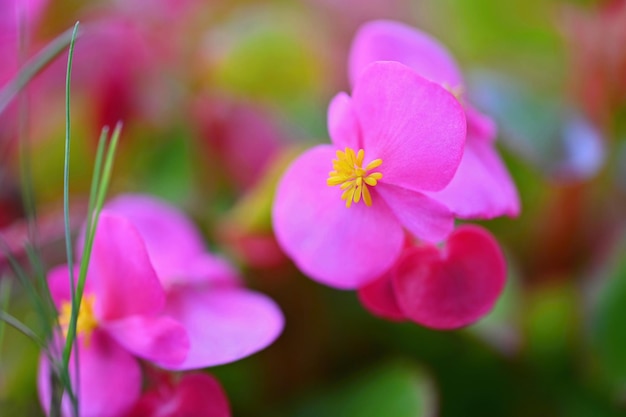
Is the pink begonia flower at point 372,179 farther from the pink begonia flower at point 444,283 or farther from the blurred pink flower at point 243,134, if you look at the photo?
the blurred pink flower at point 243,134

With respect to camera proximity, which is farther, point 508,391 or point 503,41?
point 503,41

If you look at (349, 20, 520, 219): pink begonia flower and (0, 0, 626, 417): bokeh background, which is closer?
(349, 20, 520, 219): pink begonia flower

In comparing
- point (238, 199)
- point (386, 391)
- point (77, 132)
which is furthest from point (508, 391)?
point (77, 132)

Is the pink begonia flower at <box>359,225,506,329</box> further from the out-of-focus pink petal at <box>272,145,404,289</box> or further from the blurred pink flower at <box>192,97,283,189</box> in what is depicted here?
the blurred pink flower at <box>192,97,283,189</box>

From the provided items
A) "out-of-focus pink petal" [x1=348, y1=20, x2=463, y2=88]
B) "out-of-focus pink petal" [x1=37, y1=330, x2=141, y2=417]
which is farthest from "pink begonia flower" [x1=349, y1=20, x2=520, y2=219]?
"out-of-focus pink petal" [x1=37, y1=330, x2=141, y2=417]

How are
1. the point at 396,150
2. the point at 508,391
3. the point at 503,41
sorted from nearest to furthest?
the point at 396,150 < the point at 508,391 < the point at 503,41

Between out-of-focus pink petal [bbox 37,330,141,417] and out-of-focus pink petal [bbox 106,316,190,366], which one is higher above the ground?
out-of-focus pink petal [bbox 106,316,190,366]

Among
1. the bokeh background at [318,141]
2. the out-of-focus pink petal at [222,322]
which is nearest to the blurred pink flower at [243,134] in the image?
the bokeh background at [318,141]

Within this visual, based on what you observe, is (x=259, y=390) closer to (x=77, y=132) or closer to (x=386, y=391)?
(x=386, y=391)
